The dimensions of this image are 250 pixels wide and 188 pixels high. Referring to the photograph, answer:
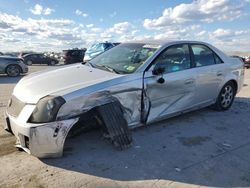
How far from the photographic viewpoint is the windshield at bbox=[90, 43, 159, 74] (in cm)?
482

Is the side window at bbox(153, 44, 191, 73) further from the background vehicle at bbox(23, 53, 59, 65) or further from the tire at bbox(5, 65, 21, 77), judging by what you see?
the background vehicle at bbox(23, 53, 59, 65)

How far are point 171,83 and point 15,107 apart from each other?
252 centimetres

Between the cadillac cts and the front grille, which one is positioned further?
the front grille

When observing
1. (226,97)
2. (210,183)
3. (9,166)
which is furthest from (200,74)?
(9,166)

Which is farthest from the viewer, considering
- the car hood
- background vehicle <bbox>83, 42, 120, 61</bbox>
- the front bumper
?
background vehicle <bbox>83, 42, 120, 61</bbox>

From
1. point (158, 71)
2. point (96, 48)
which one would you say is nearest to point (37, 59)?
point (96, 48)

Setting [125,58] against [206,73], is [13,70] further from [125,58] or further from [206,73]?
[206,73]

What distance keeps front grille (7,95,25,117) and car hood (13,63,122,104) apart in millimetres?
59

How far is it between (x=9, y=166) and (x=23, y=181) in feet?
1.53

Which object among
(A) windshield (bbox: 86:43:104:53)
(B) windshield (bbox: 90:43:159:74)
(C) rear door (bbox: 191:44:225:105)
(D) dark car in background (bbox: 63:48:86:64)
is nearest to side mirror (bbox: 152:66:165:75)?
(B) windshield (bbox: 90:43:159:74)

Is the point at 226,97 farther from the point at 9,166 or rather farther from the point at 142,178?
the point at 9,166

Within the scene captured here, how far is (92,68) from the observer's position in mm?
5074

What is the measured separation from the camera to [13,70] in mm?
15016

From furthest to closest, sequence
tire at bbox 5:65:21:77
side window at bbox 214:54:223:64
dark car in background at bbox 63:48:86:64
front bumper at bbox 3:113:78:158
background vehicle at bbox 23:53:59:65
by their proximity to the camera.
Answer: background vehicle at bbox 23:53:59:65 → dark car in background at bbox 63:48:86:64 → tire at bbox 5:65:21:77 → side window at bbox 214:54:223:64 → front bumper at bbox 3:113:78:158
